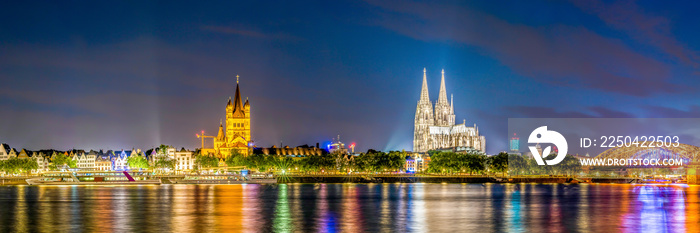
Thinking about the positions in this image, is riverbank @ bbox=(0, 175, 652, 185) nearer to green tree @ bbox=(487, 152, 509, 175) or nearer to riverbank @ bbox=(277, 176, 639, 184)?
riverbank @ bbox=(277, 176, 639, 184)

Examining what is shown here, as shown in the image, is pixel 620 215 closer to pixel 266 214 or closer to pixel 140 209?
pixel 266 214

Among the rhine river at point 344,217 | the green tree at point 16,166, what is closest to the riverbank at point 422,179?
the green tree at point 16,166

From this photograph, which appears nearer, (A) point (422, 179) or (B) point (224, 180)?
(B) point (224, 180)

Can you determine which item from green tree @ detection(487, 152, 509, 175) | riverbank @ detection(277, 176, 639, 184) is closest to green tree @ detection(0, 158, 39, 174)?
riverbank @ detection(277, 176, 639, 184)

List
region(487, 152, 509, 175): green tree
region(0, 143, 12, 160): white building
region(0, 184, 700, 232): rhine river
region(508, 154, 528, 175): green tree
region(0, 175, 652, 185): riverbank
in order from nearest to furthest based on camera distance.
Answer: region(0, 184, 700, 232): rhine river → region(0, 175, 652, 185): riverbank → region(487, 152, 509, 175): green tree → region(508, 154, 528, 175): green tree → region(0, 143, 12, 160): white building

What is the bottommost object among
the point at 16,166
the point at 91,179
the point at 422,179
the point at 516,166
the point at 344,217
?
the point at 344,217

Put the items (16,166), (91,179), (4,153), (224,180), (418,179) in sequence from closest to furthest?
(224,180) < (91,179) < (16,166) < (418,179) < (4,153)

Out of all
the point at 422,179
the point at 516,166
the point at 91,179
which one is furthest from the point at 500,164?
the point at 91,179

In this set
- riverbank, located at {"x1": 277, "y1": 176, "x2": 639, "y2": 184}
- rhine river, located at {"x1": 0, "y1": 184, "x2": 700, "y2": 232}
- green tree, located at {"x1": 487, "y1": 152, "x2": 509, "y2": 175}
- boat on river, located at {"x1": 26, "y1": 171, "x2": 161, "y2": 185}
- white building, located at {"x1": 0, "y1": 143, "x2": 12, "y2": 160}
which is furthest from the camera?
white building, located at {"x1": 0, "y1": 143, "x2": 12, "y2": 160}

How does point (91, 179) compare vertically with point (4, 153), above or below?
below

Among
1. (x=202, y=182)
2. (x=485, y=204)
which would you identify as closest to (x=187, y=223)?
(x=485, y=204)

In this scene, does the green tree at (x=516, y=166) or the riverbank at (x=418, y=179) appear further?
the green tree at (x=516, y=166)

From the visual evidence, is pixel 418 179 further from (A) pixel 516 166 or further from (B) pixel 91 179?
(B) pixel 91 179

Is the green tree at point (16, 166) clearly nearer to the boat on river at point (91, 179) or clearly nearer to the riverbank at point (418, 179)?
the boat on river at point (91, 179)
